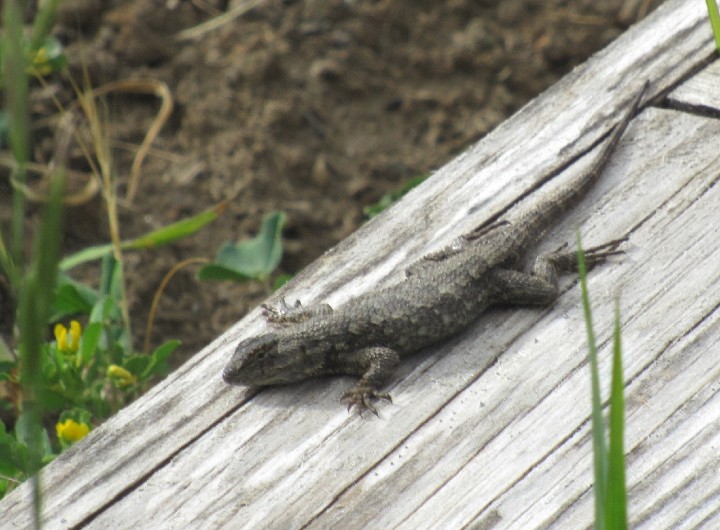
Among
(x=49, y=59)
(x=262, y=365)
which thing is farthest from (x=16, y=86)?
(x=49, y=59)

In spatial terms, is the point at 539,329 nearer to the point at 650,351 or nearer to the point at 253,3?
the point at 650,351

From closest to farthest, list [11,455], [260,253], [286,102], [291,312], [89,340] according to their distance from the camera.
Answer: [291,312]
[11,455]
[89,340]
[260,253]
[286,102]

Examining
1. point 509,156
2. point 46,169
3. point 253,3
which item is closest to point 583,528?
point 509,156

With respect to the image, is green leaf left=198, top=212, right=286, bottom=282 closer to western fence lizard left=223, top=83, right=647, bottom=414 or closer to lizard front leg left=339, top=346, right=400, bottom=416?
western fence lizard left=223, top=83, right=647, bottom=414

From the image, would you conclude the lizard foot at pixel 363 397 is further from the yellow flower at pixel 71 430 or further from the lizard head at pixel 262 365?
the yellow flower at pixel 71 430

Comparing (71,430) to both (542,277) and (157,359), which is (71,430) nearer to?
(157,359)

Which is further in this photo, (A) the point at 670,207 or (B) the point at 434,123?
(B) the point at 434,123
